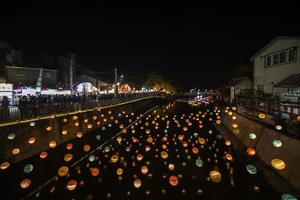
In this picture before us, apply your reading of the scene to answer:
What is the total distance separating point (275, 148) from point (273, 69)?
13.5 metres

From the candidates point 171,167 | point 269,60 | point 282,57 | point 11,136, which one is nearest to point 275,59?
point 269,60

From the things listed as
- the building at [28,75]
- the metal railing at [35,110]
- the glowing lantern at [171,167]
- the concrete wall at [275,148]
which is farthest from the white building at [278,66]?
the building at [28,75]

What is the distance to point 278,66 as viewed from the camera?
2072cm

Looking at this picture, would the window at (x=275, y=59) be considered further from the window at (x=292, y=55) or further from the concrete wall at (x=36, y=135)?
the concrete wall at (x=36, y=135)

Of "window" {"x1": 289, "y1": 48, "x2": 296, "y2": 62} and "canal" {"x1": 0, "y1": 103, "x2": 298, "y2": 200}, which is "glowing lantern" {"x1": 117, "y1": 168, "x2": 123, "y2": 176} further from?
"window" {"x1": 289, "y1": 48, "x2": 296, "y2": 62}

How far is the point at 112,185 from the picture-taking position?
985 cm

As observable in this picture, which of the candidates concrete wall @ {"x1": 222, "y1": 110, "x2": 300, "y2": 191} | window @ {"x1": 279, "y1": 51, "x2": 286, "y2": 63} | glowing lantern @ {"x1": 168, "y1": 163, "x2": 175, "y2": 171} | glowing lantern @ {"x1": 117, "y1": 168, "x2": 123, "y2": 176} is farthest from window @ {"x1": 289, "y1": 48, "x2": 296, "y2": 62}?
glowing lantern @ {"x1": 117, "y1": 168, "x2": 123, "y2": 176}

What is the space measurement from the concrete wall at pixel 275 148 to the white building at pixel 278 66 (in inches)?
176

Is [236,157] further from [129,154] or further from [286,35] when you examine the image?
[286,35]

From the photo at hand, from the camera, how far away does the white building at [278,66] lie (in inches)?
719

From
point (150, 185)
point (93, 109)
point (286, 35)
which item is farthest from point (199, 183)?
point (286, 35)

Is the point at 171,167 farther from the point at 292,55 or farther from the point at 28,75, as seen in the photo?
the point at 28,75

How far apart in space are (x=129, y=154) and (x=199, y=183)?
18.7 feet

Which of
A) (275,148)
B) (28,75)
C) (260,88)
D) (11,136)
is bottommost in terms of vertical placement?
(275,148)
